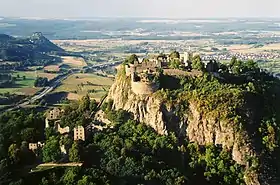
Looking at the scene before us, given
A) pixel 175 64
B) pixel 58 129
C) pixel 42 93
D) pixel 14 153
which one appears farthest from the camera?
pixel 42 93

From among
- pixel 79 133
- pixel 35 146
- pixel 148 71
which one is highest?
pixel 148 71

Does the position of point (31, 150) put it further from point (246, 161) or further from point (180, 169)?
point (246, 161)

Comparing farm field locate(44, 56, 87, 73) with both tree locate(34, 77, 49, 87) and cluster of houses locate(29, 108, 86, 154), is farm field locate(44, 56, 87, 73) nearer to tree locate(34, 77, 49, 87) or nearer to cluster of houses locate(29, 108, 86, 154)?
tree locate(34, 77, 49, 87)

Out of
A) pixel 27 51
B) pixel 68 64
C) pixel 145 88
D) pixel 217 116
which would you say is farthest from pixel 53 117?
pixel 27 51

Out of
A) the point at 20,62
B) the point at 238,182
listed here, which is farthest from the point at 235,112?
the point at 20,62

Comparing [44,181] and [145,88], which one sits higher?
[145,88]

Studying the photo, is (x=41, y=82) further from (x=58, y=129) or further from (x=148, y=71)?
(x=58, y=129)

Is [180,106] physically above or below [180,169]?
above
